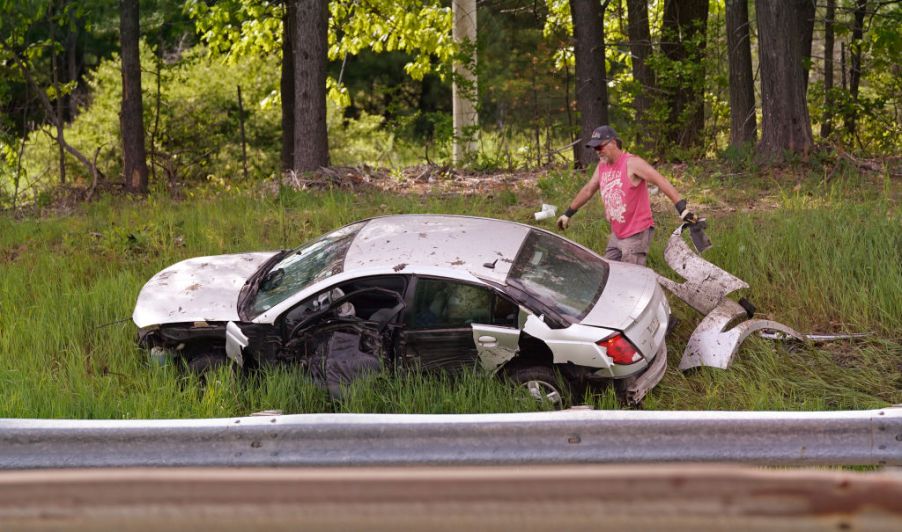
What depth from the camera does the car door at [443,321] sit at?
6.38m

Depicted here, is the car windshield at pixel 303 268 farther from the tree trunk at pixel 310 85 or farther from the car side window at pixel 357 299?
the tree trunk at pixel 310 85

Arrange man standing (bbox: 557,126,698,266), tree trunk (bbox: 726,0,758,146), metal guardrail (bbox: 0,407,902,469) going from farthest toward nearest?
1. tree trunk (bbox: 726,0,758,146)
2. man standing (bbox: 557,126,698,266)
3. metal guardrail (bbox: 0,407,902,469)

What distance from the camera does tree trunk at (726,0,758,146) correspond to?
15805 mm

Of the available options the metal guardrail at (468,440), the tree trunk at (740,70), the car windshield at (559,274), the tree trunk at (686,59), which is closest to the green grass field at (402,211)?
the car windshield at (559,274)

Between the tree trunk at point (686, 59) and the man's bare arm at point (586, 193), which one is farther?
the tree trunk at point (686, 59)

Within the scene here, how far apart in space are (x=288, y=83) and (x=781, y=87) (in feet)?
29.2

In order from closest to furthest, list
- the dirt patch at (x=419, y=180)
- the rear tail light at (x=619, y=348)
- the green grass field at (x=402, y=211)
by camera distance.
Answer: the rear tail light at (x=619, y=348)
the green grass field at (x=402, y=211)
the dirt patch at (x=419, y=180)

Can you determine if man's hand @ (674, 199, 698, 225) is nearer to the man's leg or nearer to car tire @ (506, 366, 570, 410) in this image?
the man's leg

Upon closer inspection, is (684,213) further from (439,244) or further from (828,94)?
(828,94)

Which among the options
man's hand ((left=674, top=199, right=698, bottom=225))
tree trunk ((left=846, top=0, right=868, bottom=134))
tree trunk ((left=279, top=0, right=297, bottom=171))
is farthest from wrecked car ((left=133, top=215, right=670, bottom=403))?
tree trunk ((left=846, top=0, right=868, bottom=134))

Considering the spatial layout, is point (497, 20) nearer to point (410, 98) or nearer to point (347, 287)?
point (410, 98)

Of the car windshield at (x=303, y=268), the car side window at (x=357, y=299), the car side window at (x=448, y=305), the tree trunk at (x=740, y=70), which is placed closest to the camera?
the car side window at (x=448, y=305)

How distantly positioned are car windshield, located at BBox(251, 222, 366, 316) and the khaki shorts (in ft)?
7.25

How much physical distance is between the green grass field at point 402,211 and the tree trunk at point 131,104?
106 centimetres
